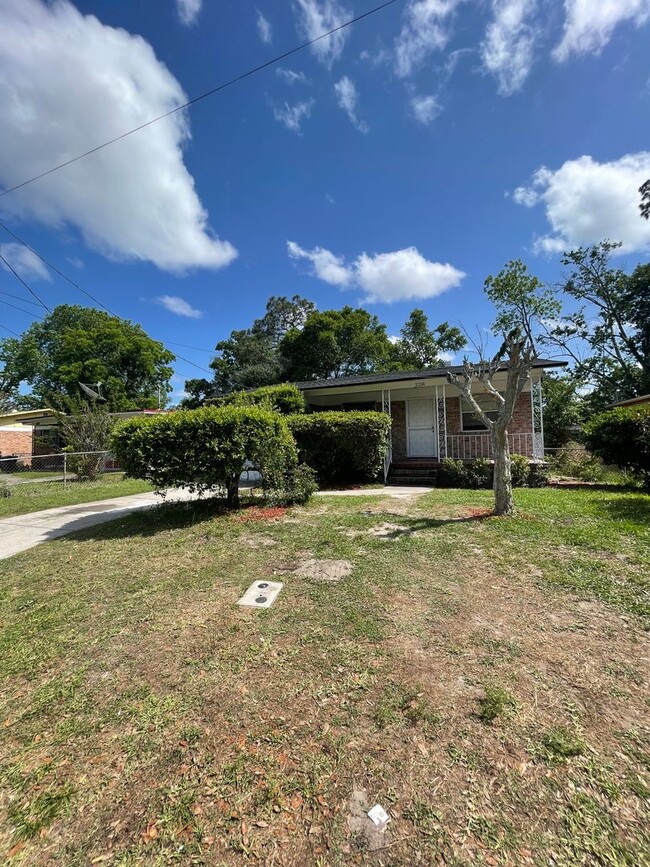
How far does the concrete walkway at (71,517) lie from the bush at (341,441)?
898mm

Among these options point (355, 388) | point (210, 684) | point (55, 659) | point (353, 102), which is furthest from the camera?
point (355, 388)

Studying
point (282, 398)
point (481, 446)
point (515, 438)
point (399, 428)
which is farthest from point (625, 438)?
point (282, 398)

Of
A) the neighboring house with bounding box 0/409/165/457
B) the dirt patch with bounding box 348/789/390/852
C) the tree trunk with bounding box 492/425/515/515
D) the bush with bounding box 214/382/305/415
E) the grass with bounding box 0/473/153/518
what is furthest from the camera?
the neighboring house with bounding box 0/409/165/457

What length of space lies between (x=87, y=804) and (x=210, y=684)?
0.78 metres

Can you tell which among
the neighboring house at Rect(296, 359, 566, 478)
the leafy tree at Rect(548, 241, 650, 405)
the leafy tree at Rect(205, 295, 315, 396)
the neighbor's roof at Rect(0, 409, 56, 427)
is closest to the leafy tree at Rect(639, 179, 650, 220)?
the leafy tree at Rect(548, 241, 650, 405)

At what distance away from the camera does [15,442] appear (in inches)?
826

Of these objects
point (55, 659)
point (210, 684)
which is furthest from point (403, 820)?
point (55, 659)

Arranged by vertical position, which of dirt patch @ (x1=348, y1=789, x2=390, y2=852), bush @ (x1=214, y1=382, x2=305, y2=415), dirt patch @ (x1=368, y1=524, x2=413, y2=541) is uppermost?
bush @ (x1=214, y1=382, x2=305, y2=415)

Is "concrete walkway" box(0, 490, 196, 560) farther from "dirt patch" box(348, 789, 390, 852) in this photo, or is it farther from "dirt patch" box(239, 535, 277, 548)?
"dirt patch" box(348, 789, 390, 852)

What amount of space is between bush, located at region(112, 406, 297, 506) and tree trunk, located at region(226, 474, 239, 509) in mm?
245

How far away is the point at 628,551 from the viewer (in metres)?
4.14

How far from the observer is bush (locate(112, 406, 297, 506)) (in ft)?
20.9

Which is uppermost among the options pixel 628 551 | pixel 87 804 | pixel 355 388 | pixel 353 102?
pixel 353 102

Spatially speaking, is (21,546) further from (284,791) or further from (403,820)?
(403,820)
